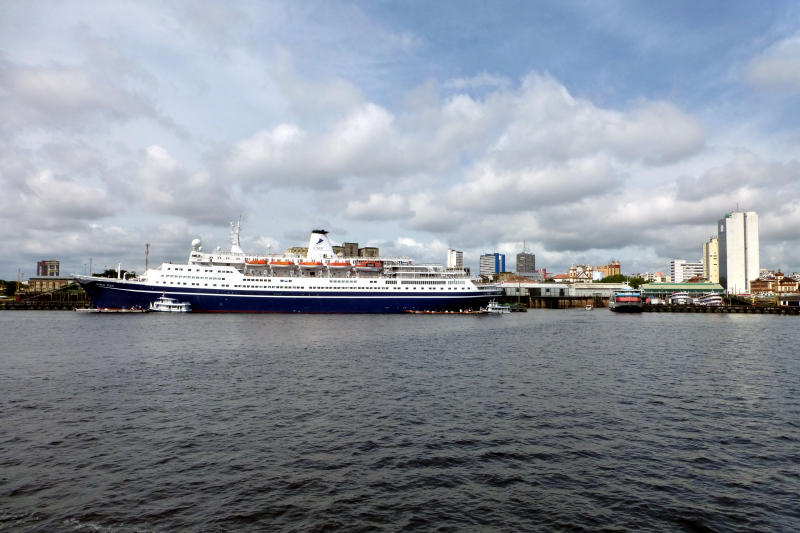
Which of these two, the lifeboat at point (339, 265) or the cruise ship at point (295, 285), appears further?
the lifeboat at point (339, 265)

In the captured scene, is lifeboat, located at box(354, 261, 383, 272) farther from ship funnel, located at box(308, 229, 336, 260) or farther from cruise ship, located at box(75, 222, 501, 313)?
ship funnel, located at box(308, 229, 336, 260)

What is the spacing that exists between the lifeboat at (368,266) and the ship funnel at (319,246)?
5788 millimetres

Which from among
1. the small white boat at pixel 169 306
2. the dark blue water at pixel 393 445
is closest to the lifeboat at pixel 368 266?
the small white boat at pixel 169 306

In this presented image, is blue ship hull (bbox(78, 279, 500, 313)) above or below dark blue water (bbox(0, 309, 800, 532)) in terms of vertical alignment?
above

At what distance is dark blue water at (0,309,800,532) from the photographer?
970 centimetres

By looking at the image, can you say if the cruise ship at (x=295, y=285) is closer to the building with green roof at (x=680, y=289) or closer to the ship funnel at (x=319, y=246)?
the ship funnel at (x=319, y=246)

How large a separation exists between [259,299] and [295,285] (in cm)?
662

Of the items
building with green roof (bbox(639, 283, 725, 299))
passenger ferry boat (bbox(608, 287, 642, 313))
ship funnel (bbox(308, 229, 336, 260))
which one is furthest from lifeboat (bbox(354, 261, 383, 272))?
building with green roof (bbox(639, 283, 725, 299))

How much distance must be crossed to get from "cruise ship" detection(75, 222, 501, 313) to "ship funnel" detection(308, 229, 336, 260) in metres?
0.20

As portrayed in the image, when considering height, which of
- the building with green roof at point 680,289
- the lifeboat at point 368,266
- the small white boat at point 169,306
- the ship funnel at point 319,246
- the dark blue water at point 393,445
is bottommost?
the dark blue water at point 393,445

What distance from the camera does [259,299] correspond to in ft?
254

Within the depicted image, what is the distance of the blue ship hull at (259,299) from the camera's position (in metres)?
75.7

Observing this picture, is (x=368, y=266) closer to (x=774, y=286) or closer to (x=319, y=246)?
(x=319, y=246)

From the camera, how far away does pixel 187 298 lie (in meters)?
75.8
